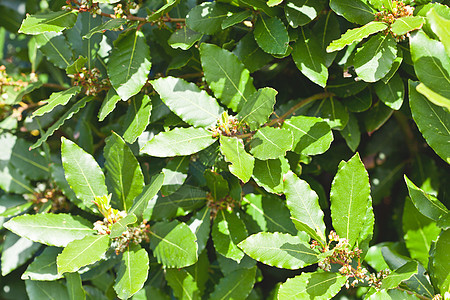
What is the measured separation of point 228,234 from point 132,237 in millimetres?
341

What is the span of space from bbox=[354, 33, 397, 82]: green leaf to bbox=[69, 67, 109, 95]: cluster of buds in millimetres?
918

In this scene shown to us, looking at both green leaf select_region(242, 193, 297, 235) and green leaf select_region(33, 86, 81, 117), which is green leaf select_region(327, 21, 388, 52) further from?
green leaf select_region(33, 86, 81, 117)

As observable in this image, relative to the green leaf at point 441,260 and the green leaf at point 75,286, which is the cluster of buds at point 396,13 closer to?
the green leaf at point 441,260

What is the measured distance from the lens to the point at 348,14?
1365 millimetres

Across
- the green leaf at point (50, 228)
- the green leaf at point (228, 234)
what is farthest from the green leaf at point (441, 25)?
the green leaf at point (50, 228)

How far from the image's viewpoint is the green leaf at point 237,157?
1263 millimetres

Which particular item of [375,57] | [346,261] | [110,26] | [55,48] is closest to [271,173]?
[346,261]

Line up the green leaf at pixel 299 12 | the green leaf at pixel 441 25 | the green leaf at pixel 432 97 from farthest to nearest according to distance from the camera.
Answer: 1. the green leaf at pixel 299 12
2. the green leaf at pixel 441 25
3. the green leaf at pixel 432 97

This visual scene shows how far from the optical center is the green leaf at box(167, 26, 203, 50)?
1.44 m

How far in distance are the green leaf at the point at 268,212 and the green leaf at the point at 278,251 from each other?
201 millimetres

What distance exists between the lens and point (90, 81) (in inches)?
63.4

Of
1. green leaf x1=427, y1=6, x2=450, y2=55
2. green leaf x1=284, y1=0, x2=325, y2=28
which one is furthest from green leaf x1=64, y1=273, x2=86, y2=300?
green leaf x1=427, y1=6, x2=450, y2=55

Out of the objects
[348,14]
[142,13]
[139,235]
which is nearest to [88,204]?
[139,235]

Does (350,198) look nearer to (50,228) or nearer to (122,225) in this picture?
(122,225)
